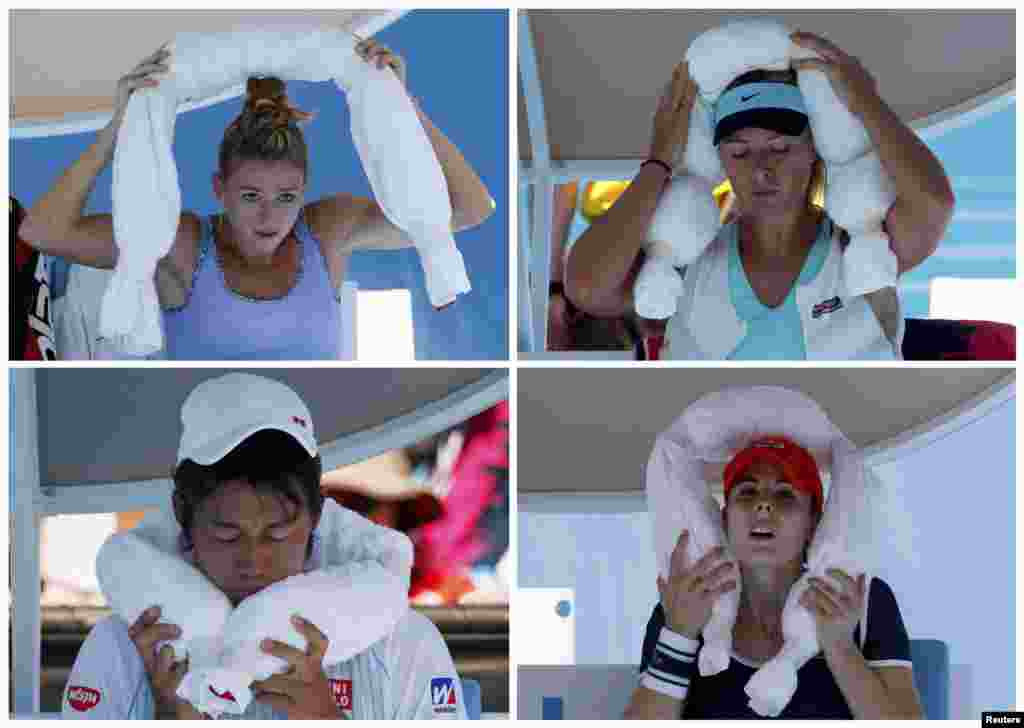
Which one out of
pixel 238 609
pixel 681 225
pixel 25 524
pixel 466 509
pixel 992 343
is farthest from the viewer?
pixel 466 509

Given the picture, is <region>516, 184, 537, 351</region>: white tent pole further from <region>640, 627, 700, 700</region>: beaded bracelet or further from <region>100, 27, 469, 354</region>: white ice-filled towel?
<region>640, 627, 700, 700</region>: beaded bracelet

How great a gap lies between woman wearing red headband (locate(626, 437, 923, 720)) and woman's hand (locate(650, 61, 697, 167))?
36 cm

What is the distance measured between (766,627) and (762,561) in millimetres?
75

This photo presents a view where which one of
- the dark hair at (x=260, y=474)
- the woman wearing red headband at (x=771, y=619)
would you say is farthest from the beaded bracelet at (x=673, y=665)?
the dark hair at (x=260, y=474)

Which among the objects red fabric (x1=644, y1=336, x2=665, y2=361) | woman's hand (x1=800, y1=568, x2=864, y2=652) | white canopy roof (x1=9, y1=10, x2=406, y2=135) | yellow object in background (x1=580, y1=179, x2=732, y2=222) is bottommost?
woman's hand (x1=800, y1=568, x2=864, y2=652)

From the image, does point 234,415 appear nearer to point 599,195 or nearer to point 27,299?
point 27,299

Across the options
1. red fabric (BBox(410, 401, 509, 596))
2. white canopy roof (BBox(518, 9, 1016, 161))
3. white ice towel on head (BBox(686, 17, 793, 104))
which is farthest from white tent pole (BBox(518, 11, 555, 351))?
white ice towel on head (BBox(686, 17, 793, 104))

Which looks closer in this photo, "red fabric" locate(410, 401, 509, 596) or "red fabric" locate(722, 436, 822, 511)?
"red fabric" locate(722, 436, 822, 511)

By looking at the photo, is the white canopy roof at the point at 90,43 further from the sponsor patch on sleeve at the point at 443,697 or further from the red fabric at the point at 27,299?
the sponsor patch on sleeve at the point at 443,697

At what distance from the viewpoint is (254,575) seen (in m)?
2.41

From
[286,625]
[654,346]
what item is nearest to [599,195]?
[654,346]

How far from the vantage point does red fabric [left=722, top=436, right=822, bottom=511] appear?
239 cm

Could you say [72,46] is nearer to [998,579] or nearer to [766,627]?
[766,627]

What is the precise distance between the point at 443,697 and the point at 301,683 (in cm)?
17
